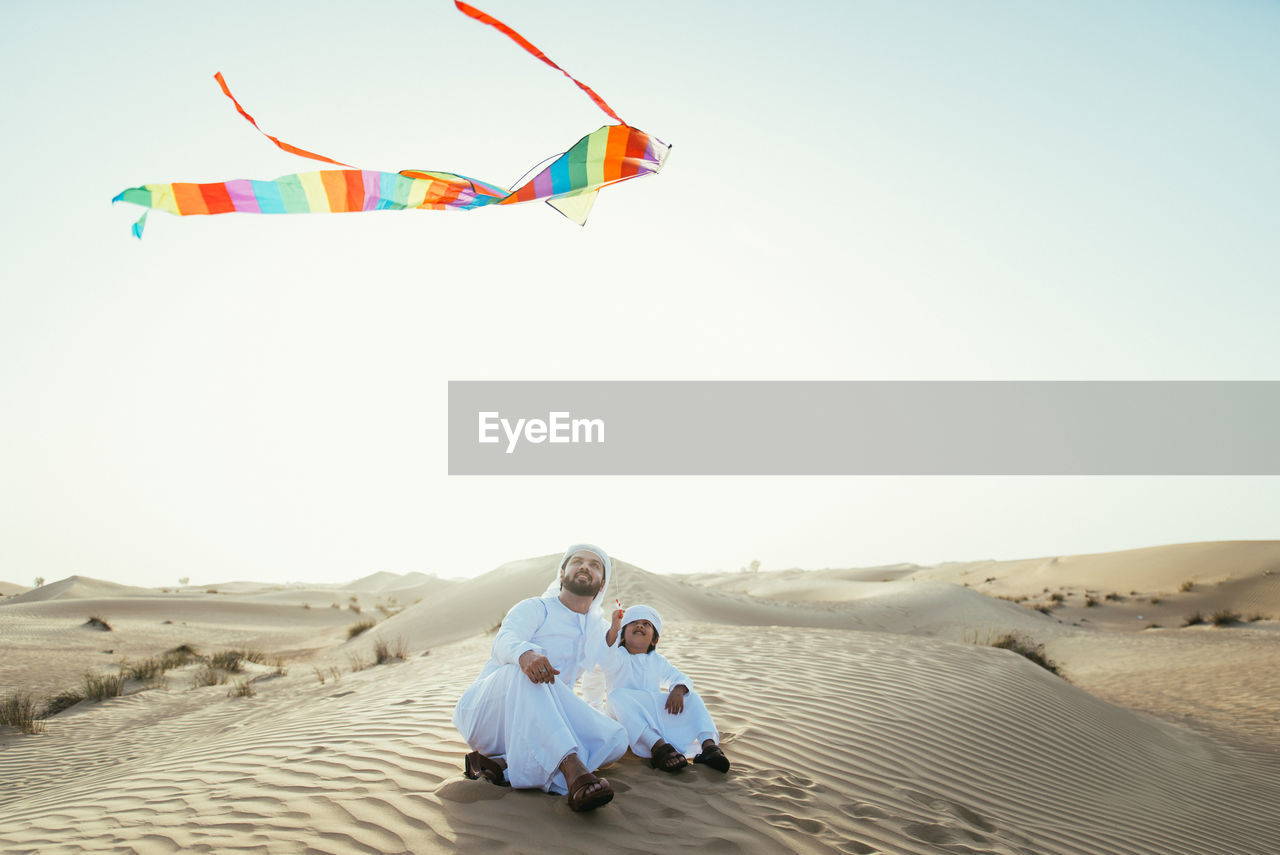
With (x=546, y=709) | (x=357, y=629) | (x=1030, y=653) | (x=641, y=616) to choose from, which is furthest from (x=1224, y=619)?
(x=546, y=709)

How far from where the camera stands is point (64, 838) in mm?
3787

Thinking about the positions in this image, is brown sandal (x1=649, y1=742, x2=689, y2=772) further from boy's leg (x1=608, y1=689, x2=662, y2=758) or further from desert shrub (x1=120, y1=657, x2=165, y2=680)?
desert shrub (x1=120, y1=657, x2=165, y2=680)

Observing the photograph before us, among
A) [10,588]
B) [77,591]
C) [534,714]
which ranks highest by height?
[534,714]

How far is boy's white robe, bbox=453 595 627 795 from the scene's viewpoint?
3.70 meters

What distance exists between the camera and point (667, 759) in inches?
164

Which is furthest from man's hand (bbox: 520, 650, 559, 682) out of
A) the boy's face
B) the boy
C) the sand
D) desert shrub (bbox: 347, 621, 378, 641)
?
desert shrub (bbox: 347, 621, 378, 641)

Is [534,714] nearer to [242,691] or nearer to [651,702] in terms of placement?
[651,702]

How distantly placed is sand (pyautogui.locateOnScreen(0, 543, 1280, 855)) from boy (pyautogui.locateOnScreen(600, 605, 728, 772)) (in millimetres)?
113

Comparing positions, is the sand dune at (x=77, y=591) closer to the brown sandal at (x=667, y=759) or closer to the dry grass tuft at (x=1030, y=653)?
the dry grass tuft at (x=1030, y=653)

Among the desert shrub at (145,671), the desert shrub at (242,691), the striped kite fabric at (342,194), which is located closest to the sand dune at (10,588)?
the desert shrub at (145,671)

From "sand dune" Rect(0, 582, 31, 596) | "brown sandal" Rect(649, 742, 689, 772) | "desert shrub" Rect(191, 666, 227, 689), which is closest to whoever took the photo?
"brown sandal" Rect(649, 742, 689, 772)

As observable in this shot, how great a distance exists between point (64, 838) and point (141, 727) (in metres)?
7.07

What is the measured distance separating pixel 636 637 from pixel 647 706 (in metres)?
0.40

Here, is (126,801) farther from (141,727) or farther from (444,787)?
(141,727)
